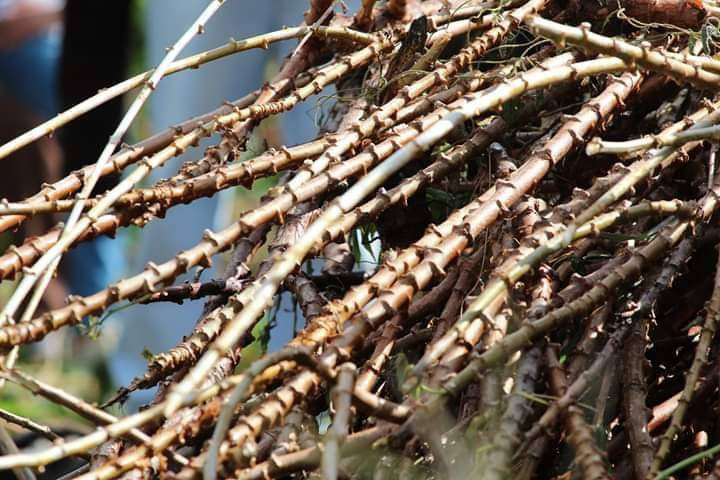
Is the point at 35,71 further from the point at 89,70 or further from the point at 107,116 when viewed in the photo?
the point at 107,116

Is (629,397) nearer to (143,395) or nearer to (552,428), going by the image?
(552,428)

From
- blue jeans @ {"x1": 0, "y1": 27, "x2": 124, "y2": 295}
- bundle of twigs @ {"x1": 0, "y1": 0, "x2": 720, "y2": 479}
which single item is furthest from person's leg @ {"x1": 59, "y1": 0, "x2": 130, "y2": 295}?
bundle of twigs @ {"x1": 0, "y1": 0, "x2": 720, "y2": 479}

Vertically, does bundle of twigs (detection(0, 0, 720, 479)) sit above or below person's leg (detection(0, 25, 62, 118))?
below

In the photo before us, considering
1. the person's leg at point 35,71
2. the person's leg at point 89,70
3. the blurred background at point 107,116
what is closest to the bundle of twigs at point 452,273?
the blurred background at point 107,116

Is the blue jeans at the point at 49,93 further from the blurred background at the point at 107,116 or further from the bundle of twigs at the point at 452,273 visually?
the bundle of twigs at the point at 452,273

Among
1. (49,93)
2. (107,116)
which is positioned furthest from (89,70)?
(107,116)

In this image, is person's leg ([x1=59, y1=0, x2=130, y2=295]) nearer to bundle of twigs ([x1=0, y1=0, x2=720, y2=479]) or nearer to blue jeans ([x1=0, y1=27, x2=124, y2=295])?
blue jeans ([x1=0, y1=27, x2=124, y2=295])
